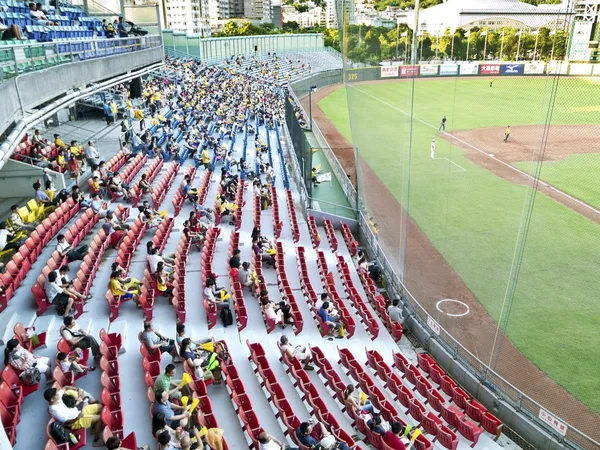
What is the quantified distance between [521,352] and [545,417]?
2675mm

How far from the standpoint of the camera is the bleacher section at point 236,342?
6562mm

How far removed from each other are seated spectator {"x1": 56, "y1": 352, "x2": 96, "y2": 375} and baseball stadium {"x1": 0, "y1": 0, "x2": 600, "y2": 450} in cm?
4

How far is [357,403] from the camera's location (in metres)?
7.29

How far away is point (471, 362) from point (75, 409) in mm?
6352

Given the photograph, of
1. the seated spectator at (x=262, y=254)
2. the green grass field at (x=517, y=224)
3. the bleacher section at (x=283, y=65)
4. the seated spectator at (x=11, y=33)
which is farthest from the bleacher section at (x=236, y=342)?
the bleacher section at (x=283, y=65)

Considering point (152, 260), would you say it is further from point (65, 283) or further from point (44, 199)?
point (44, 199)

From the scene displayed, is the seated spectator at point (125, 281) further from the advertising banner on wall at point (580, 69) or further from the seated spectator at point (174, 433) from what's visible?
the advertising banner on wall at point (580, 69)

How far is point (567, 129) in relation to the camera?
19500 mm

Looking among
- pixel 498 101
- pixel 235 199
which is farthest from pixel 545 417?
pixel 498 101

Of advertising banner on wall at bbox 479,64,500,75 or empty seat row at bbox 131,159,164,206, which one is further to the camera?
advertising banner on wall at bbox 479,64,500,75

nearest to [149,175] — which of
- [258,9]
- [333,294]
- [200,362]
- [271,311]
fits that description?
[333,294]

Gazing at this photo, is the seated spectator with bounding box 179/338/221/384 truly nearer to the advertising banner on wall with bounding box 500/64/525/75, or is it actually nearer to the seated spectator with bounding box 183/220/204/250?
the seated spectator with bounding box 183/220/204/250

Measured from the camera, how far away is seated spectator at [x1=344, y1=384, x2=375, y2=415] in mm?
7094

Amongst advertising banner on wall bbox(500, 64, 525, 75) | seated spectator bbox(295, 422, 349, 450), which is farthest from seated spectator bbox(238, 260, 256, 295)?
advertising banner on wall bbox(500, 64, 525, 75)
